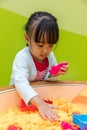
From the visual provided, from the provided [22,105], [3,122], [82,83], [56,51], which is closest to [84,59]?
[56,51]

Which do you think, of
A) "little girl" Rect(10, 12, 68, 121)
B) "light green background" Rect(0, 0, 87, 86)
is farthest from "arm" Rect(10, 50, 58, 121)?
"light green background" Rect(0, 0, 87, 86)

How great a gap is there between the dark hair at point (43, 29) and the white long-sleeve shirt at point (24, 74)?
8 cm

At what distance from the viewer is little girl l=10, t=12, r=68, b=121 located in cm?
89

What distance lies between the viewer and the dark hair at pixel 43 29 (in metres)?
0.90

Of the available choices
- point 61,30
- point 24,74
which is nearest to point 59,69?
point 24,74

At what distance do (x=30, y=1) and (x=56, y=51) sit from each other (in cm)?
22

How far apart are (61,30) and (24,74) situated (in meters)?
0.34

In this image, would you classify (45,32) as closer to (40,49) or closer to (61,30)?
(40,49)

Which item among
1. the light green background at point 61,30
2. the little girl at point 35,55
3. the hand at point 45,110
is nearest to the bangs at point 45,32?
the little girl at point 35,55

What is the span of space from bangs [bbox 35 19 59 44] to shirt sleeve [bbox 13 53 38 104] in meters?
0.09

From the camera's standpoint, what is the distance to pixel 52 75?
3.33 ft

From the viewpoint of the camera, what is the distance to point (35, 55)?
0.96 meters

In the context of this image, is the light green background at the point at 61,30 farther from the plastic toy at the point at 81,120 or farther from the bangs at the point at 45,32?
the plastic toy at the point at 81,120

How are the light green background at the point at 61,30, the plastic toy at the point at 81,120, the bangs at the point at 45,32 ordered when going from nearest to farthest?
the plastic toy at the point at 81,120 → the bangs at the point at 45,32 → the light green background at the point at 61,30
